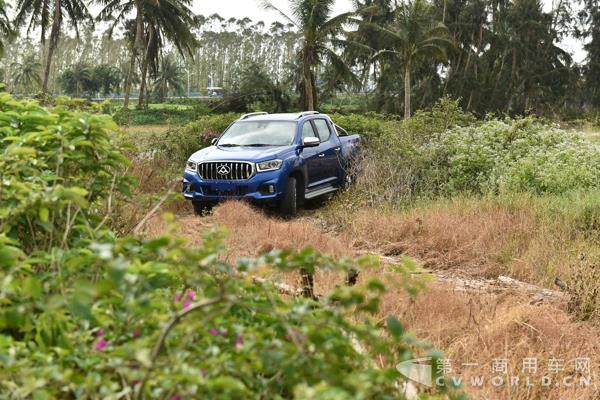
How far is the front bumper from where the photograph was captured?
1087cm

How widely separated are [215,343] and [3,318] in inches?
22.9

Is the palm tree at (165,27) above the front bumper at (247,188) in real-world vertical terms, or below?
above

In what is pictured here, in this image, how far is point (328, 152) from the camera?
A: 12.6 m

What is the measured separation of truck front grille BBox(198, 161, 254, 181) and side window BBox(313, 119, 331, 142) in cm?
231

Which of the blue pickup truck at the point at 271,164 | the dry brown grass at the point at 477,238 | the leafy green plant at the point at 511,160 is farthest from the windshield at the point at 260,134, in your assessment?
the leafy green plant at the point at 511,160

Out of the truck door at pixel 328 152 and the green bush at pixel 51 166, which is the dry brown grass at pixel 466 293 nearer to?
the green bush at pixel 51 166

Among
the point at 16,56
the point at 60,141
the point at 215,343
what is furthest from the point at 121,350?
the point at 16,56

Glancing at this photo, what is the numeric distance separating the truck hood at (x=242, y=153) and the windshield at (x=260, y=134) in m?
0.25

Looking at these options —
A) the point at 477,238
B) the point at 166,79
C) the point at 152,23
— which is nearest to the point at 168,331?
the point at 477,238

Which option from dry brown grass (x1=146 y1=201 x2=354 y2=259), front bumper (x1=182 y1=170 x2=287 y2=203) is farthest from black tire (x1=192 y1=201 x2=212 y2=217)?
dry brown grass (x1=146 y1=201 x2=354 y2=259)

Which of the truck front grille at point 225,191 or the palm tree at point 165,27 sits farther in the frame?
the palm tree at point 165,27

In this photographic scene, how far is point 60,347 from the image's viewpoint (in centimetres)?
186

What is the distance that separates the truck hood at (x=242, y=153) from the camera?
10.9 metres

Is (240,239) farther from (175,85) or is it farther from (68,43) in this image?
(68,43)
